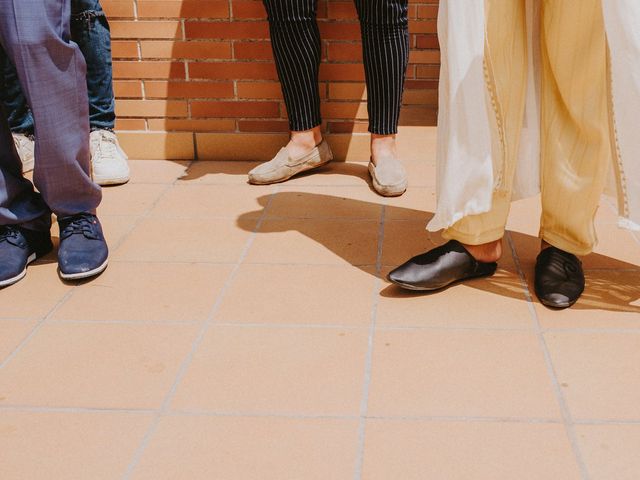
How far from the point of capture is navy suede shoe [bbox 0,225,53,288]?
6.52 feet

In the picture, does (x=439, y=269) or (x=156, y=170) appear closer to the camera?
(x=439, y=269)

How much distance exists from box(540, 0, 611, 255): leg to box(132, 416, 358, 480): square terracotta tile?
81cm

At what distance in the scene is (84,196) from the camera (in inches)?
83.0

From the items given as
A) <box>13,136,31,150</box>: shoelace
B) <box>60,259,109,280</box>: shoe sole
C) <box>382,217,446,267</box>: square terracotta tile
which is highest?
<box>13,136,31,150</box>: shoelace

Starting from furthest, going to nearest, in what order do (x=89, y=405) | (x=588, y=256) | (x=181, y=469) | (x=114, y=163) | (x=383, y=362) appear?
(x=114, y=163), (x=588, y=256), (x=383, y=362), (x=89, y=405), (x=181, y=469)

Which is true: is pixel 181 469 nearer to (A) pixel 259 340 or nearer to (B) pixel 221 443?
(B) pixel 221 443

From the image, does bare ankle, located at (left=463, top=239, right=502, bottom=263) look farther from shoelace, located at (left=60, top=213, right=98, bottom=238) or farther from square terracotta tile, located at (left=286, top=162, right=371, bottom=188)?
shoelace, located at (left=60, top=213, right=98, bottom=238)

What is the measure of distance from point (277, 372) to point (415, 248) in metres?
0.76

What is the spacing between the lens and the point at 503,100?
171cm

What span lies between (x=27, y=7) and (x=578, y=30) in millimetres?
1279

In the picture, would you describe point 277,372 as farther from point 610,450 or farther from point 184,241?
point 184,241

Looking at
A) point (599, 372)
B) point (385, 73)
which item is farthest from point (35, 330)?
point (385, 73)

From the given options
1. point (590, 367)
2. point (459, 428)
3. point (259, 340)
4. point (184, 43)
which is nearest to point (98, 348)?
point (259, 340)

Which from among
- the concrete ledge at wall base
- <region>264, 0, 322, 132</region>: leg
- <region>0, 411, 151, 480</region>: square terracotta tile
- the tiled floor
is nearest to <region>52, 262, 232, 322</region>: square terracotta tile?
the tiled floor
